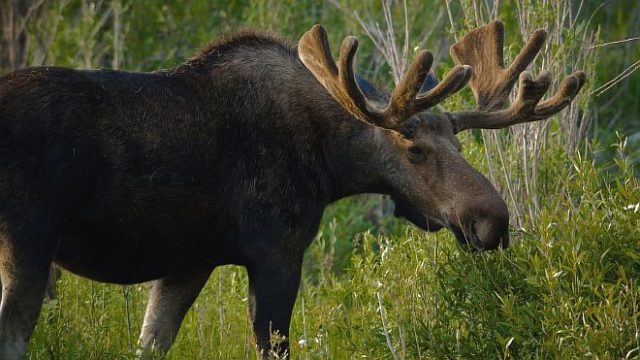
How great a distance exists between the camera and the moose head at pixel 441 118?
222 inches

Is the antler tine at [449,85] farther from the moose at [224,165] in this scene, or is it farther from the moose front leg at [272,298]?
the moose front leg at [272,298]

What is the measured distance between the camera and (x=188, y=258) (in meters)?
5.85

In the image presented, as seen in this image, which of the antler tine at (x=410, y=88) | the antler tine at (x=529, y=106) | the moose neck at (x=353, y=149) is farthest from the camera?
the moose neck at (x=353, y=149)

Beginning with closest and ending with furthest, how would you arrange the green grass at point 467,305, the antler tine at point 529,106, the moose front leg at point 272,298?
the green grass at point 467,305 → the moose front leg at point 272,298 → the antler tine at point 529,106

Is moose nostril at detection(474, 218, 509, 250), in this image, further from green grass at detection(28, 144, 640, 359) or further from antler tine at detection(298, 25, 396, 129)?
antler tine at detection(298, 25, 396, 129)

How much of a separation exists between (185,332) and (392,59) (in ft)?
6.11

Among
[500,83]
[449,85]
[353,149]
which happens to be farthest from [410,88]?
[500,83]

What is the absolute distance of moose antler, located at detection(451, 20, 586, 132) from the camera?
5930 mm

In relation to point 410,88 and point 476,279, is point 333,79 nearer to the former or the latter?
point 410,88

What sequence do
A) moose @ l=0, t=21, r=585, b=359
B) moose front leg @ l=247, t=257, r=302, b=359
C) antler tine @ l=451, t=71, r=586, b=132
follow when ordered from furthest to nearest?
antler tine @ l=451, t=71, r=586, b=132 < moose front leg @ l=247, t=257, r=302, b=359 < moose @ l=0, t=21, r=585, b=359

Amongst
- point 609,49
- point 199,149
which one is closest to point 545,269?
point 199,149

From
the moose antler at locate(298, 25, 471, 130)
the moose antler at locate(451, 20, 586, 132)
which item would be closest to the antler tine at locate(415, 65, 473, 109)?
the moose antler at locate(298, 25, 471, 130)

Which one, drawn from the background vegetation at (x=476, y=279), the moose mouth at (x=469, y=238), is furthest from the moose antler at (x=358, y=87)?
the background vegetation at (x=476, y=279)

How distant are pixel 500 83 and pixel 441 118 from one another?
41cm
